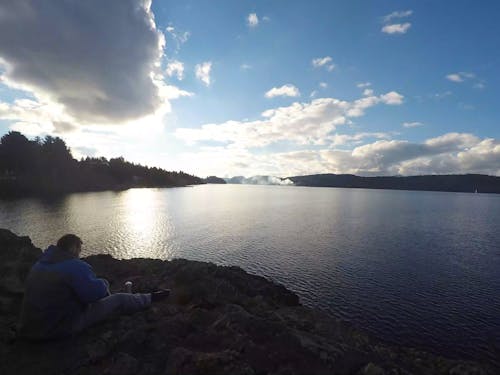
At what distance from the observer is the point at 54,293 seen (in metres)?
7.54

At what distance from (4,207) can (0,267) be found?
3275 inches

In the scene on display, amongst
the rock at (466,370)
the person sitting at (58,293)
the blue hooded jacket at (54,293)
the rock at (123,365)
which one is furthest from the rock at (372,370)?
the blue hooded jacket at (54,293)

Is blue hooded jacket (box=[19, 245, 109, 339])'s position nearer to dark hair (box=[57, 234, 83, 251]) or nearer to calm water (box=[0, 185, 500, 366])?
dark hair (box=[57, 234, 83, 251])

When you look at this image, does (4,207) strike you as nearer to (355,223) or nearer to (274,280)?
(274,280)

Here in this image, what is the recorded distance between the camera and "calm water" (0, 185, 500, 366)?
72.6 ft

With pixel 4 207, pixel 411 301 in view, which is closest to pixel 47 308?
pixel 411 301

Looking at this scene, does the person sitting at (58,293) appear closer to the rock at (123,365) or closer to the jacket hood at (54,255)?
the jacket hood at (54,255)

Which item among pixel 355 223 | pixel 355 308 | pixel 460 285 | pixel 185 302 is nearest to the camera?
pixel 185 302

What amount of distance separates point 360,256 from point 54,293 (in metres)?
39.9

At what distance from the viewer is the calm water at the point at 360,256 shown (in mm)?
22141

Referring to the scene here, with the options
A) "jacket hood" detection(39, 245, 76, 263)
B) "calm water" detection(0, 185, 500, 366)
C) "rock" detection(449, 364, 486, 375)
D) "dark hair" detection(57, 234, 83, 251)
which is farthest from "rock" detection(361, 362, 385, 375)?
"calm water" detection(0, 185, 500, 366)

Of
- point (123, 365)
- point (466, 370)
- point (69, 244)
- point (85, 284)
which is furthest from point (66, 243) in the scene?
point (466, 370)

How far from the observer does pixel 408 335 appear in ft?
67.1

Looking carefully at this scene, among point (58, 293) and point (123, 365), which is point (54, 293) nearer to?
point (58, 293)
